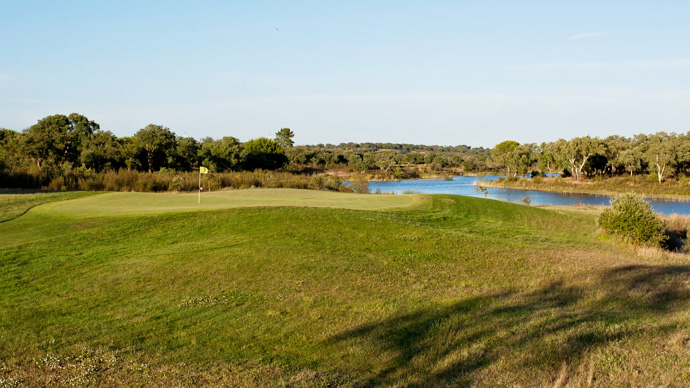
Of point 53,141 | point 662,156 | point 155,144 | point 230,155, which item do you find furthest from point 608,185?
point 53,141

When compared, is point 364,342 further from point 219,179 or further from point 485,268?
point 219,179

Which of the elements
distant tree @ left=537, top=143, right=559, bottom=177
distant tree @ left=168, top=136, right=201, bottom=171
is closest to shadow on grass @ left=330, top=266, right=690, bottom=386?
distant tree @ left=168, top=136, right=201, bottom=171

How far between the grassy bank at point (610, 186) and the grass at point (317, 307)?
5031 cm

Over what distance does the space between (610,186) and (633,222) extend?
5501 cm

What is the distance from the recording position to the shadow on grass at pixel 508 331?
6230 mm

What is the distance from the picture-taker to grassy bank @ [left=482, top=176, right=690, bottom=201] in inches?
2411

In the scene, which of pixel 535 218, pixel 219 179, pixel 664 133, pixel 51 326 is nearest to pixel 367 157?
pixel 664 133

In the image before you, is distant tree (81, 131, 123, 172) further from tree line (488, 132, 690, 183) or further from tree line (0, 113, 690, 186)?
tree line (488, 132, 690, 183)

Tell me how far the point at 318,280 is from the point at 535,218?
18.5 m

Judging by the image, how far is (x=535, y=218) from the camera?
26.1 meters

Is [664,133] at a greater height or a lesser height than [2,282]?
greater

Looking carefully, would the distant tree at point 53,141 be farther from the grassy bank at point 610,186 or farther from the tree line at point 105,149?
the grassy bank at point 610,186

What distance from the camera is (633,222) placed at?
70.1ft

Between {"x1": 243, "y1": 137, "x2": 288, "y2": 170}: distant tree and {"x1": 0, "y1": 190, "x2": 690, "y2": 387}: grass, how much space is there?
179 feet
